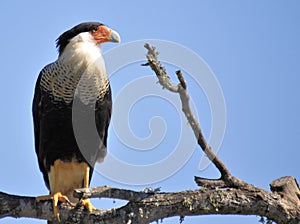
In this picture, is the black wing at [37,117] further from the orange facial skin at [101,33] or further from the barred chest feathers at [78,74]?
the orange facial skin at [101,33]

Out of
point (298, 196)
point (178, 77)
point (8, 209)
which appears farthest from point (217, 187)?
point (8, 209)

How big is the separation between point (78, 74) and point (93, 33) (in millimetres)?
466

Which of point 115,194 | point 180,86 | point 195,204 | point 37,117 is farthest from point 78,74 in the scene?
point 180,86

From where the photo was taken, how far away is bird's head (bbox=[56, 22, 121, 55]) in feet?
20.1

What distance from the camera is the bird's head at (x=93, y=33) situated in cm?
613

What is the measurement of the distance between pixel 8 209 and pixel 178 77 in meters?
1.73

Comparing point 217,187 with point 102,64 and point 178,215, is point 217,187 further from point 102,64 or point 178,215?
point 102,64

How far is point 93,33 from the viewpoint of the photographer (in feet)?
20.2

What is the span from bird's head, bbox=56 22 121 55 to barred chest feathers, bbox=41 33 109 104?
2 cm

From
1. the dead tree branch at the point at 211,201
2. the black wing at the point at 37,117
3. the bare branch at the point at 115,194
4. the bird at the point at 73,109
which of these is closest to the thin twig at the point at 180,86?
the dead tree branch at the point at 211,201

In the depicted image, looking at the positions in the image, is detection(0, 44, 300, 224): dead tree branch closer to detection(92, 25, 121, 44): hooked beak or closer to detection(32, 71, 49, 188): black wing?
detection(32, 71, 49, 188): black wing

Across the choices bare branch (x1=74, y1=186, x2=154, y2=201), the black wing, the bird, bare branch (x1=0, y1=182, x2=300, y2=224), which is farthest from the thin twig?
the black wing

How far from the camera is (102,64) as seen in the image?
6.09 metres

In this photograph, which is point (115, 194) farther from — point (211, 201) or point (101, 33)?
point (101, 33)
